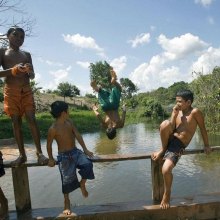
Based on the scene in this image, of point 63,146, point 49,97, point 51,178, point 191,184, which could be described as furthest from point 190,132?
point 49,97

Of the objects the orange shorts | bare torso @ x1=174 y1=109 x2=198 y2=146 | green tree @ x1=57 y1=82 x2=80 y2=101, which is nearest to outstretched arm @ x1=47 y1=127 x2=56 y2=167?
the orange shorts

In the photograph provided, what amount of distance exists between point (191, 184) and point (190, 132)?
15.5 feet

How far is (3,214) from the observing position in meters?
4.50

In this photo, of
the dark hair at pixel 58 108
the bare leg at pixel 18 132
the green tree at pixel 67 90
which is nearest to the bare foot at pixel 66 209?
the bare leg at pixel 18 132

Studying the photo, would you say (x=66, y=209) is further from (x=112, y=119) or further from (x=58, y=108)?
(x=112, y=119)

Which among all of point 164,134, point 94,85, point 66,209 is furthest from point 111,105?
point 66,209

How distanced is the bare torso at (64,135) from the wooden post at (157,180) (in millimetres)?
1089

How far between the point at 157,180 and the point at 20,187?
173 cm

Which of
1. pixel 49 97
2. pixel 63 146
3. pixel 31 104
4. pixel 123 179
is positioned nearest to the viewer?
pixel 63 146

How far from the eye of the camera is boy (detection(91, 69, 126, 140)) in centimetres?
530

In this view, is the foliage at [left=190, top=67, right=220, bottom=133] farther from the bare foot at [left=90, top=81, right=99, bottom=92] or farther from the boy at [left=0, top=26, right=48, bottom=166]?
the boy at [left=0, top=26, right=48, bottom=166]

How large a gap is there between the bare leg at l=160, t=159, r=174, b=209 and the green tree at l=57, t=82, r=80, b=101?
45.9 meters

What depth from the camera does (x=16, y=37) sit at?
181 inches

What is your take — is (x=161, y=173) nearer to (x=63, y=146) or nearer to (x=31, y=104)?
(x=63, y=146)
